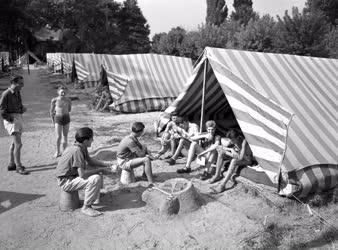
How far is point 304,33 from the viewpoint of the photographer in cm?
2086

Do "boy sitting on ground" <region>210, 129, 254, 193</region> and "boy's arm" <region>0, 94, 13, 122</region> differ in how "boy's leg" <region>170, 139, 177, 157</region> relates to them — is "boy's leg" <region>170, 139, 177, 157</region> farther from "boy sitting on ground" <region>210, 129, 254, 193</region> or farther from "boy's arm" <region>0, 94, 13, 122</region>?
"boy's arm" <region>0, 94, 13, 122</region>

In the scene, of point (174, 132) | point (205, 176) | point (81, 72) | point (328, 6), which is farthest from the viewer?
point (328, 6)

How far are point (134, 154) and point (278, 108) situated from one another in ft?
7.67

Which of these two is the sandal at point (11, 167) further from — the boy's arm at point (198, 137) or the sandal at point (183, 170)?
the boy's arm at point (198, 137)

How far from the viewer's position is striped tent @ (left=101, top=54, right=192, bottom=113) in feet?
41.1

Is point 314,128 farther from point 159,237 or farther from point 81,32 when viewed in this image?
point 81,32

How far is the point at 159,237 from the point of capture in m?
4.21

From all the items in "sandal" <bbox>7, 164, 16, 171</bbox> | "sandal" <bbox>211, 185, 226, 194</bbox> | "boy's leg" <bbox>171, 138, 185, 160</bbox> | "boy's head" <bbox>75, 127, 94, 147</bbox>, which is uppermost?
"boy's head" <bbox>75, 127, 94, 147</bbox>

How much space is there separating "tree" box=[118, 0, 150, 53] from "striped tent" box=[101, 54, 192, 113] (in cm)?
3537

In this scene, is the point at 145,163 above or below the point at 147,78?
below

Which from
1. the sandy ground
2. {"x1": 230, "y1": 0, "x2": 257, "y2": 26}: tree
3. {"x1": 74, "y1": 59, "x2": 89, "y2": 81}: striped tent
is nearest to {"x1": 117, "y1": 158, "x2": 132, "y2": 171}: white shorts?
the sandy ground

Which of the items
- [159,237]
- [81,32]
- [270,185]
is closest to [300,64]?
[270,185]

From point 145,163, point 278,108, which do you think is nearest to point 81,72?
point 145,163

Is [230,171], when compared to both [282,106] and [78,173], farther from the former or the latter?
[78,173]
